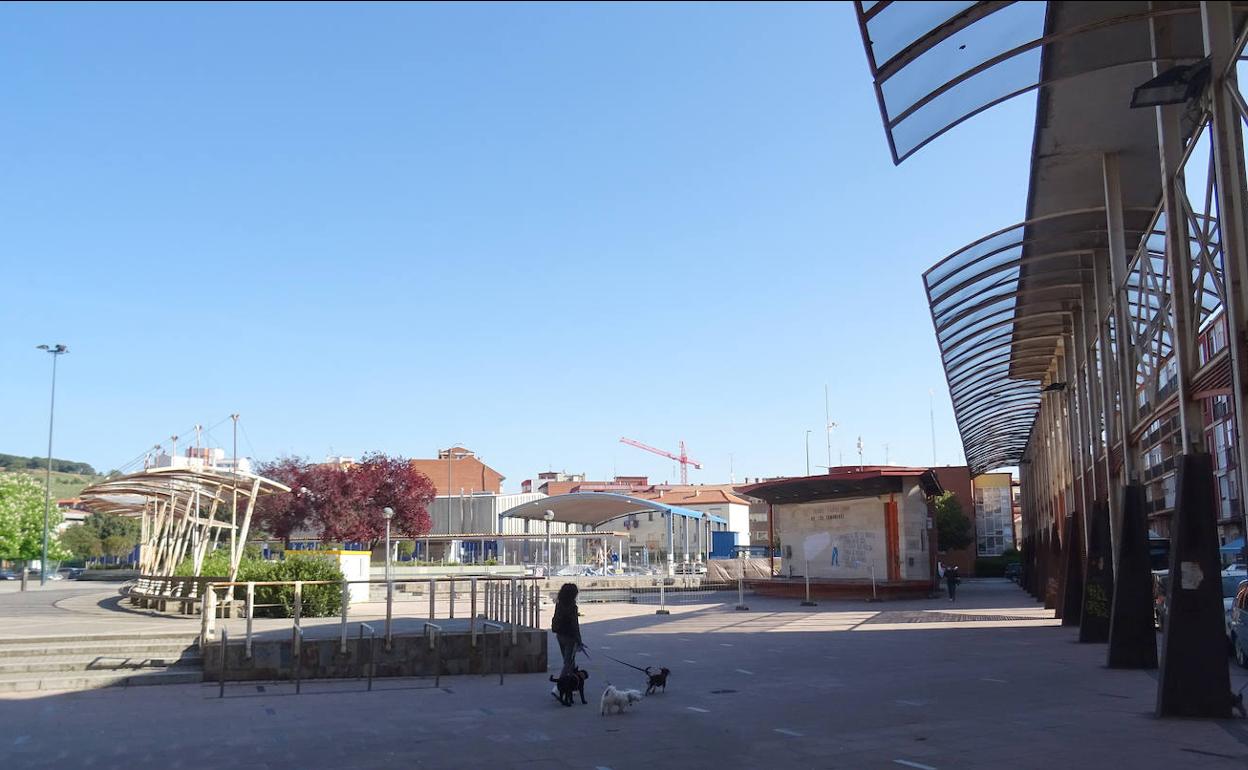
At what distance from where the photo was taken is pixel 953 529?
6384 centimetres

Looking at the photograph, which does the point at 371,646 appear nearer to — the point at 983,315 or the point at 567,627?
the point at 567,627

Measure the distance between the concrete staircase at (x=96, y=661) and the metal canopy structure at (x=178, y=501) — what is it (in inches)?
177

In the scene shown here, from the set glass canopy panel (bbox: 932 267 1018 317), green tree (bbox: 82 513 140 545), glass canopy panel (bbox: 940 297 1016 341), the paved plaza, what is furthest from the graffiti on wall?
green tree (bbox: 82 513 140 545)

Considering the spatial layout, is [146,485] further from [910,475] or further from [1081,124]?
[910,475]

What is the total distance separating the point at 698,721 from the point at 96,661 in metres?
8.81

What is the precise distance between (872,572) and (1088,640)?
695 inches

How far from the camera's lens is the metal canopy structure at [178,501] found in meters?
20.0

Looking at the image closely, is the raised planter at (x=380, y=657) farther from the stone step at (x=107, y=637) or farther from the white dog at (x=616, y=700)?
the white dog at (x=616, y=700)

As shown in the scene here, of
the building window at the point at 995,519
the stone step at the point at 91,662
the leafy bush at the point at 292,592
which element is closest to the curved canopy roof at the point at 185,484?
the leafy bush at the point at 292,592

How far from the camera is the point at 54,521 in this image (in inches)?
2520

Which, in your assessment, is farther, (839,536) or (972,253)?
(839,536)

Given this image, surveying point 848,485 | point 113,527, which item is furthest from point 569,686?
point 113,527

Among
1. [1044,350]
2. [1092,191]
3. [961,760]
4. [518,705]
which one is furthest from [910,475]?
[961,760]

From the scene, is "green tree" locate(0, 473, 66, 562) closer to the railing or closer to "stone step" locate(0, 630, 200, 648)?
"stone step" locate(0, 630, 200, 648)
